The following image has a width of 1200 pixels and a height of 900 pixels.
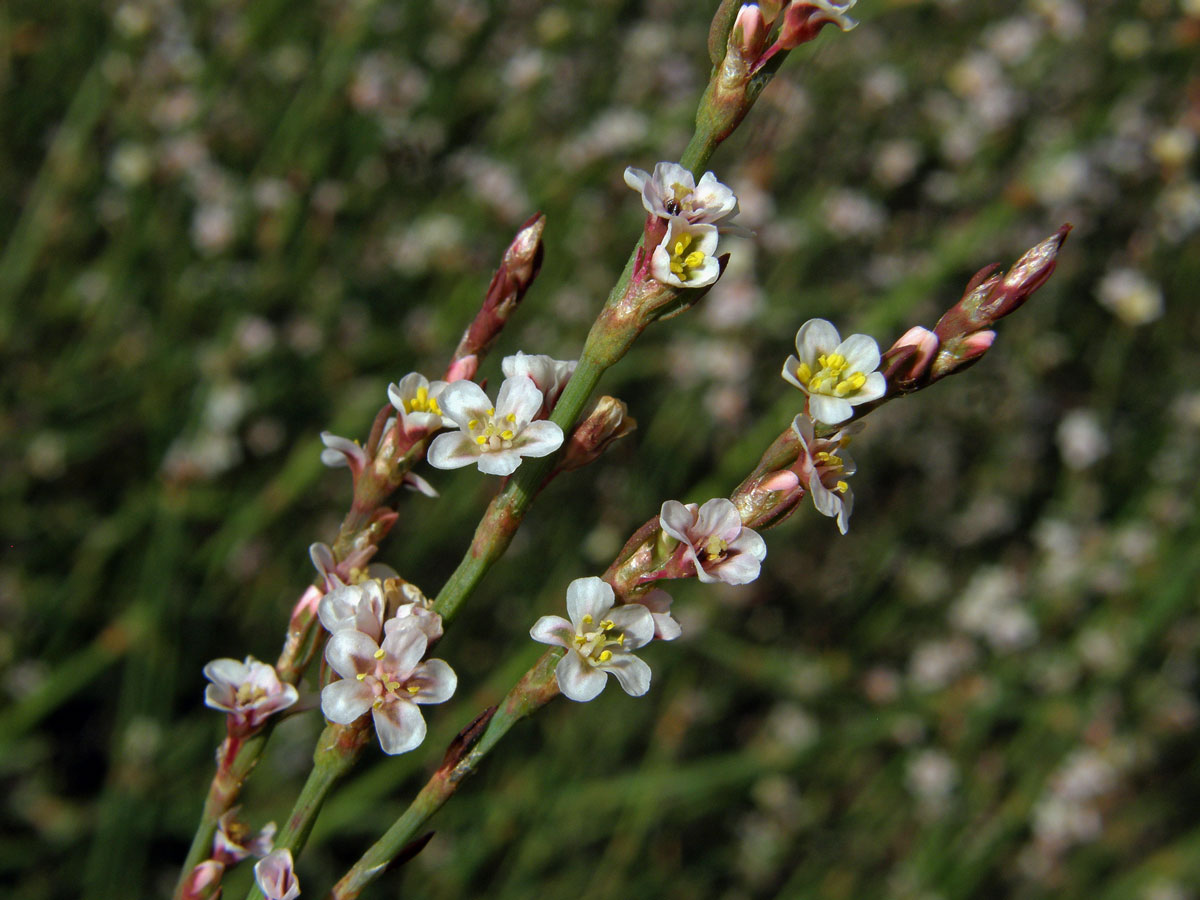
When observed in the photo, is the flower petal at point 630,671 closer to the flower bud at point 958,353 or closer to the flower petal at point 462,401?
the flower petal at point 462,401

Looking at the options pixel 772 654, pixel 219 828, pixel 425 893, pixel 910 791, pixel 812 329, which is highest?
pixel 812 329

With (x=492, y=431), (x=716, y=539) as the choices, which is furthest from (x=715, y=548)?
(x=492, y=431)

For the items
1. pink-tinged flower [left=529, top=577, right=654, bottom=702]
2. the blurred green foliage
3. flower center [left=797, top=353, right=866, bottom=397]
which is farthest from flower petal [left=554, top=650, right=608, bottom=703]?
the blurred green foliage

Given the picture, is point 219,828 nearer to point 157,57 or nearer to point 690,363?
point 690,363

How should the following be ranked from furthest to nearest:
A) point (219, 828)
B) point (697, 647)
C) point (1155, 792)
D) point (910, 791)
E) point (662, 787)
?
1. point (1155, 792)
2. point (910, 791)
3. point (697, 647)
4. point (662, 787)
5. point (219, 828)

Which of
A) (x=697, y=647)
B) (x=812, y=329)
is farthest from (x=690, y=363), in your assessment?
(x=812, y=329)

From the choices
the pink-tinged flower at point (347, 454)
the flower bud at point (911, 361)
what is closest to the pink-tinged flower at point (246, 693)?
the pink-tinged flower at point (347, 454)

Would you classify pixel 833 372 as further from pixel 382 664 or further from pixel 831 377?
pixel 382 664
